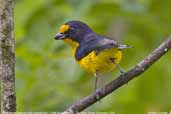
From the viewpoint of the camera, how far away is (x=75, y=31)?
4.45 metres

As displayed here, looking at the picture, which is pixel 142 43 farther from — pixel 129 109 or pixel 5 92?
pixel 5 92

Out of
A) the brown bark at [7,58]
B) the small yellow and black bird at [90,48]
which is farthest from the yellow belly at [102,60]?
the brown bark at [7,58]

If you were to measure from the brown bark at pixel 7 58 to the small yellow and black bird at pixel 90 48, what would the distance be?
782 millimetres

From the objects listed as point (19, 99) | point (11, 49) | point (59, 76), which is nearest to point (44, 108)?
point (19, 99)

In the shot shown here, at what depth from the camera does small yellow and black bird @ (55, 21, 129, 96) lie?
3666mm

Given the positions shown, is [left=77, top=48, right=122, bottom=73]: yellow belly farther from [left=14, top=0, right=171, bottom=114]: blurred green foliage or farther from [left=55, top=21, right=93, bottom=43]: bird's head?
[left=55, top=21, right=93, bottom=43]: bird's head

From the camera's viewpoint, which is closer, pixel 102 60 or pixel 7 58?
pixel 7 58

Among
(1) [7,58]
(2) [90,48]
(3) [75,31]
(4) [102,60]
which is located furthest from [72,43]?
(1) [7,58]

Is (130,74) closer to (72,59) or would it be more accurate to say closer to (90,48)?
(90,48)

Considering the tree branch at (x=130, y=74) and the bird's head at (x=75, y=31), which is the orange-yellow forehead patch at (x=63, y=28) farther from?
the tree branch at (x=130, y=74)

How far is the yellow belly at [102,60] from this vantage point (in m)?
3.69

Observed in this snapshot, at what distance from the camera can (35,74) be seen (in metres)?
4.14

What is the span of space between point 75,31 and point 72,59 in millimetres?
232

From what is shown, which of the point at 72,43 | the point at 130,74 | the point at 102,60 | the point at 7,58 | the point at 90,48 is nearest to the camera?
the point at 7,58
